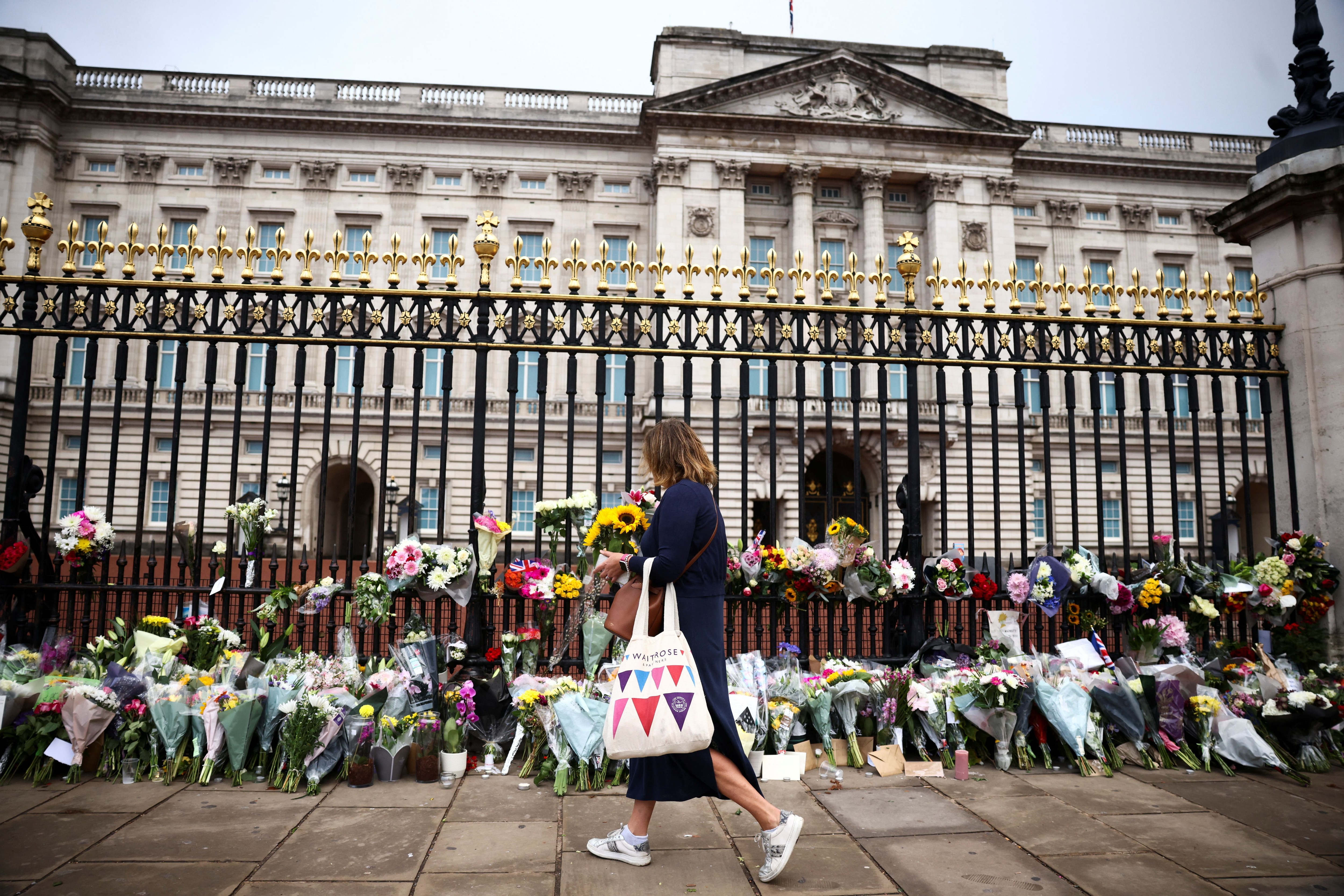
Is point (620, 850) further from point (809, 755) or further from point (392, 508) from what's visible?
point (392, 508)

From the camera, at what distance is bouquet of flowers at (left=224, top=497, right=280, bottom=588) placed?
555 cm

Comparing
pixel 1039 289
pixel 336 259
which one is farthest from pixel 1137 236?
pixel 336 259

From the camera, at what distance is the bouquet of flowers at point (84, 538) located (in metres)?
5.45

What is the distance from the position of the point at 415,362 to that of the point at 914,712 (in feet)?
13.1

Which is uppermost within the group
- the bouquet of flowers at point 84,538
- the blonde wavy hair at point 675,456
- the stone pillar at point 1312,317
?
the stone pillar at point 1312,317

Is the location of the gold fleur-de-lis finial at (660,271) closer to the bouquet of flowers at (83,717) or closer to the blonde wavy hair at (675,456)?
the blonde wavy hair at (675,456)

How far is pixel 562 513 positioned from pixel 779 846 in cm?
263

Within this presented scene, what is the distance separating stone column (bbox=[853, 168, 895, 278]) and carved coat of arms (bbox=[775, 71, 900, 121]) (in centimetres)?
183

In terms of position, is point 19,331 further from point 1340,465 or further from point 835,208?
point 835,208

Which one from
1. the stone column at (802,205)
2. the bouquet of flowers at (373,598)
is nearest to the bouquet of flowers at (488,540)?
the bouquet of flowers at (373,598)

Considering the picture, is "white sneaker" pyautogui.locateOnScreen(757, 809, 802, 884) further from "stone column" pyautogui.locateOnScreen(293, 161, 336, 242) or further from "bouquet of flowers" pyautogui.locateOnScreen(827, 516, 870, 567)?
"stone column" pyautogui.locateOnScreen(293, 161, 336, 242)

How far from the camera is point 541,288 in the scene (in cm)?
593

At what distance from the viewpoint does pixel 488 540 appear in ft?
17.6

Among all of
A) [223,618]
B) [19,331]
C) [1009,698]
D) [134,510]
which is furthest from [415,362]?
[134,510]
